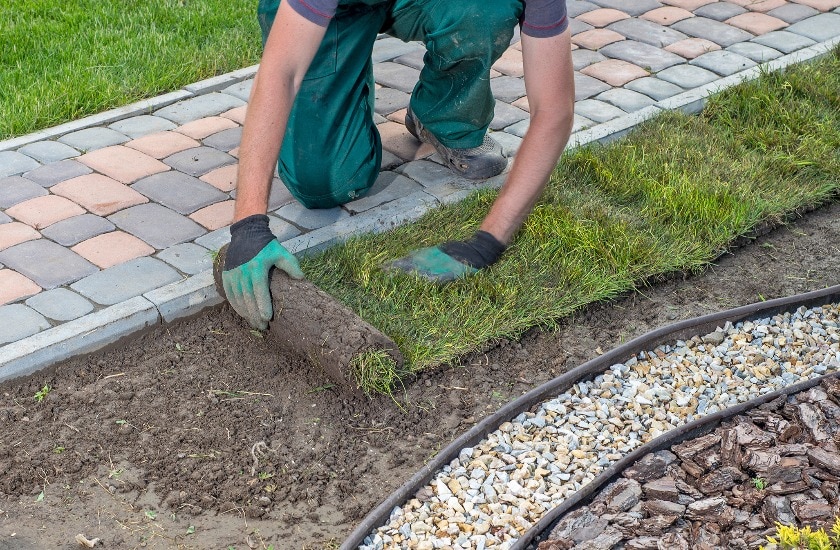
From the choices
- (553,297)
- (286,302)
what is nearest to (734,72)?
(553,297)

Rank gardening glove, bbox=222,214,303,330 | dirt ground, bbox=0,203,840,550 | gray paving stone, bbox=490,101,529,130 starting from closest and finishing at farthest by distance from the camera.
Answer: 1. dirt ground, bbox=0,203,840,550
2. gardening glove, bbox=222,214,303,330
3. gray paving stone, bbox=490,101,529,130

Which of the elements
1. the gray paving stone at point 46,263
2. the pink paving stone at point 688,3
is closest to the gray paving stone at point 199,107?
the gray paving stone at point 46,263

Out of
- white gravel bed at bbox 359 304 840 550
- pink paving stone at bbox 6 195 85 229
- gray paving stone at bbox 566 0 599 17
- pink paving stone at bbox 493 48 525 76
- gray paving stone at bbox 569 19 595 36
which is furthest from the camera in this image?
gray paving stone at bbox 566 0 599 17

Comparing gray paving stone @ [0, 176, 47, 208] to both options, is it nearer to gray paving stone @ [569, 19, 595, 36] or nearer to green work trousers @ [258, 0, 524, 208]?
green work trousers @ [258, 0, 524, 208]

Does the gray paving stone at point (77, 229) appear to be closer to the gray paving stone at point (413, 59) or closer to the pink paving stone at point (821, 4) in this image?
the gray paving stone at point (413, 59)

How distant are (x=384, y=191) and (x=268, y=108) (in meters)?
1.13

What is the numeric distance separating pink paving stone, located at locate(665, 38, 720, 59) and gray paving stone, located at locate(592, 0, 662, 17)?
1.64 feet

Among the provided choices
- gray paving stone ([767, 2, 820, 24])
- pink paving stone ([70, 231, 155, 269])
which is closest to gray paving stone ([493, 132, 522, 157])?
pink paving stone ([70, 231, 155, 269])

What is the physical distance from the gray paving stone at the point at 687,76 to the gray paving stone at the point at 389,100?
1445 mm

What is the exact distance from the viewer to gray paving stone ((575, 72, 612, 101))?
5.43 meters

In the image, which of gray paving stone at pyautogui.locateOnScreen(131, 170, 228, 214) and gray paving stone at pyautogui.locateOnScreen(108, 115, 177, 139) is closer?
gray paving stone at pyautogui.locateOnScreen(131, 170, 228, 214)

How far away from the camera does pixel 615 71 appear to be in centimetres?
568

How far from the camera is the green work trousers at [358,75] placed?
13.6 feet

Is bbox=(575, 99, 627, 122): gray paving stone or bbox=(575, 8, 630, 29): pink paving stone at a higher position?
bbox=(575, 99, 627, 122): gray paving stone
